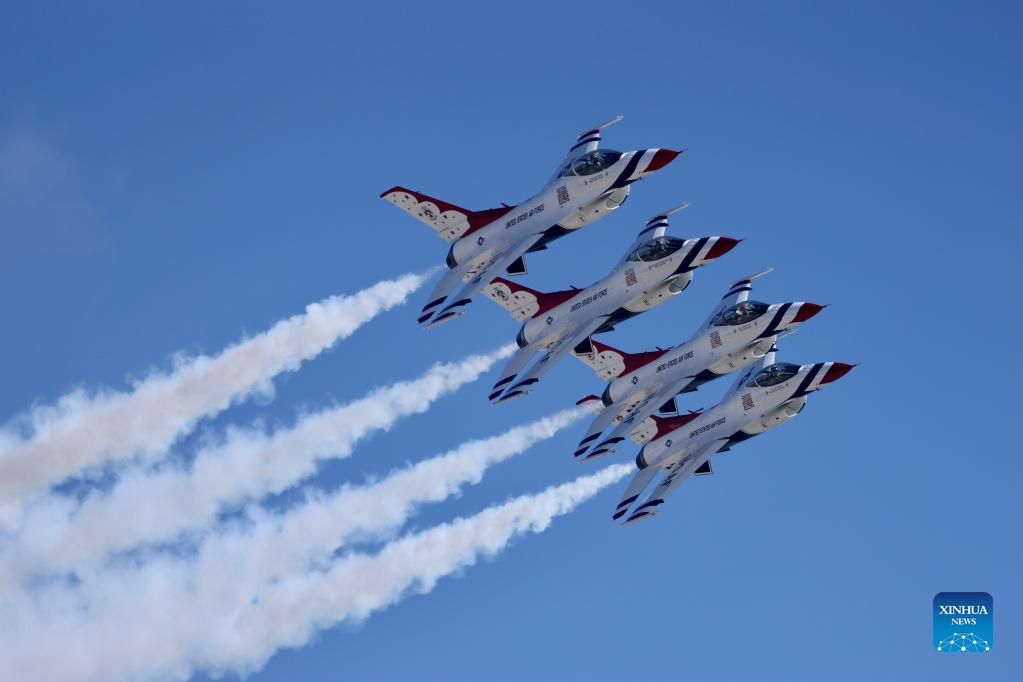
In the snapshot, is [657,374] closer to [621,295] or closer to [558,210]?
[621,295]

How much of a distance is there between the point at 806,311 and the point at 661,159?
9.69m

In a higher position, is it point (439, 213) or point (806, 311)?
point (439, 213)

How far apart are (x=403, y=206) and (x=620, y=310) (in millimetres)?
12994

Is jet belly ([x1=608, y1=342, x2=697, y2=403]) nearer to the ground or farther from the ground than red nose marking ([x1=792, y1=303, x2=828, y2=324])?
nearer to the ground

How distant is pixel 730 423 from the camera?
252 ft

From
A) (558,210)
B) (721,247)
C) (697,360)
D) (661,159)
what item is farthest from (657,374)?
(661,159)

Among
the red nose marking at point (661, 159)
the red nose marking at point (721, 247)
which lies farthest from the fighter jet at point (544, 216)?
the red nose marking at point (721, 247)

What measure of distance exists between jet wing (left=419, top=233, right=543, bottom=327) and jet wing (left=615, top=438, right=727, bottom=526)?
39.8 ft

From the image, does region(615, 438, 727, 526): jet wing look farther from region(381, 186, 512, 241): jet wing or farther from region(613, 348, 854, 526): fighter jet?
region(381, 186, 512, 241): jet wing

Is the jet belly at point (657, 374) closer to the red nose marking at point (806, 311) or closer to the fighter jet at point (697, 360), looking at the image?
the fighter jet at point (697, 360)

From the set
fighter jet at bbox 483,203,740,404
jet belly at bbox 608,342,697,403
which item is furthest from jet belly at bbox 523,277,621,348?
jet belly at bbox 608,342,697,403

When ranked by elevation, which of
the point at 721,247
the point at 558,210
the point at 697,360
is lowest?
the point at 697,360

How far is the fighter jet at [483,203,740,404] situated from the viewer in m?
74.9

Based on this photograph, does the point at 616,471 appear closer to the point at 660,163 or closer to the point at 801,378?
the point at 801,378
